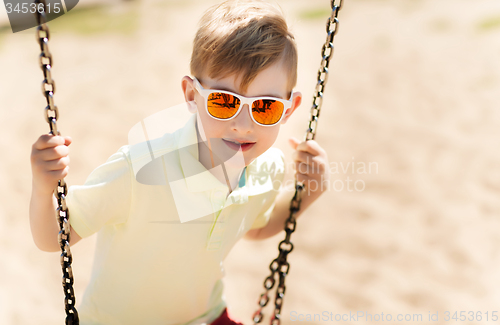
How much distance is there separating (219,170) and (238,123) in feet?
0.56

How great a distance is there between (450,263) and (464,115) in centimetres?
169

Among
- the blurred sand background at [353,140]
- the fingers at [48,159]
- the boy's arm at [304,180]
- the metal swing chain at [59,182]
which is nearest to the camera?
the metal swing chain at [59,182]

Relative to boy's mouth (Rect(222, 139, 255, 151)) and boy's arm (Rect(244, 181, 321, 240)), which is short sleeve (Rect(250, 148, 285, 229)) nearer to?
boy's arm (Rect(244, 181, 321, 240))

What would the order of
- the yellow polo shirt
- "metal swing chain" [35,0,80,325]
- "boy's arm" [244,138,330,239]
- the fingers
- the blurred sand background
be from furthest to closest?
the blurred sand background, "boy's arm" [244,138,330,239], the yellow polo shirt, the fingers, "metal swing chain" [35,0,80,325]

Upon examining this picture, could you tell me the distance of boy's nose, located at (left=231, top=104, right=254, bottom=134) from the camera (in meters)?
1.09

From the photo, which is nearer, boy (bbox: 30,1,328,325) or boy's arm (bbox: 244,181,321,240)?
boy (bbox: 30,1,328,325)

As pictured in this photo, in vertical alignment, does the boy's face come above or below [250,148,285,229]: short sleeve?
above

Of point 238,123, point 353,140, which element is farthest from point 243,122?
point 353,140

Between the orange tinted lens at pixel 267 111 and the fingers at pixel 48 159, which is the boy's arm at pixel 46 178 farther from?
the orange tinted lens at pixel 267 111

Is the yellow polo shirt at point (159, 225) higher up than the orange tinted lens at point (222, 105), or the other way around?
the orange tinted lens at point (222, 105)

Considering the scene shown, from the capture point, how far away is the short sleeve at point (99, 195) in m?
1.10

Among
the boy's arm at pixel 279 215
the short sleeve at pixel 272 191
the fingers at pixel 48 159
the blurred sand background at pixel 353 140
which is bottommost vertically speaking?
the blurred sand background at pixel 353 140

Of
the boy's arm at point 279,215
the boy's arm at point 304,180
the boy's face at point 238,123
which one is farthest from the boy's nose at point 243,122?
the boy's arm at point 279,215

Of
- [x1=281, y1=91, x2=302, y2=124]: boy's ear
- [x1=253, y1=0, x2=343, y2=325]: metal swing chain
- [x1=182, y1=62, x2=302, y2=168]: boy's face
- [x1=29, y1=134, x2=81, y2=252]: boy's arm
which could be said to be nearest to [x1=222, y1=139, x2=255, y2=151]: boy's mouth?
[x1=182, y1=62, x2=302, y2=168]: boy's face
